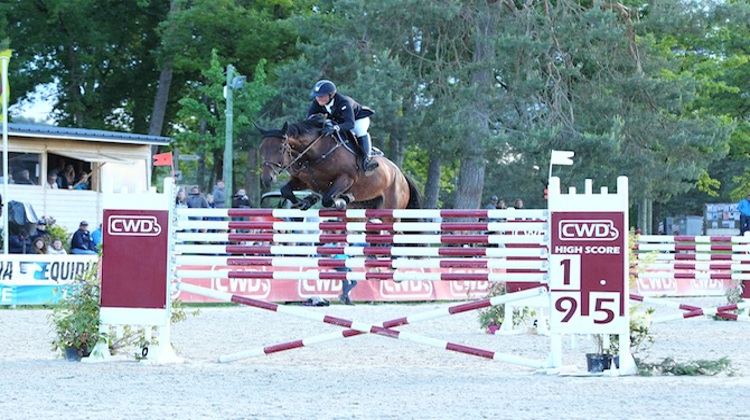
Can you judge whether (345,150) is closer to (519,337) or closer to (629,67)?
(519,337)

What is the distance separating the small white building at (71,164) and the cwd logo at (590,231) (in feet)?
53.7

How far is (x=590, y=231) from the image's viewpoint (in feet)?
30.3

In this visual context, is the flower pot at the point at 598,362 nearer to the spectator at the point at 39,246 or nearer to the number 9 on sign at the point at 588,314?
the number 9 on sign at the point at 588,314

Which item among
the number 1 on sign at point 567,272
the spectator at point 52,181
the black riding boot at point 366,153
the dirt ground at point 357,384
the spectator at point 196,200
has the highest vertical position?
the spectator at point 52,181

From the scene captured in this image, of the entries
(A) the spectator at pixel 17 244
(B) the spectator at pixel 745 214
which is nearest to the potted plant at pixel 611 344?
(A) the spectator at pixel 17 244

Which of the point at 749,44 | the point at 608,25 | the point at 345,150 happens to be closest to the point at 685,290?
the point at 608,25

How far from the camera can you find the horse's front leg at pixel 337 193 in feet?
38.8

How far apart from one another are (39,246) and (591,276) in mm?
13030

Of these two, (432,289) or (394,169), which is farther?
(432,289)

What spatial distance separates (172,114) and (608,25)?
1909 centimetres

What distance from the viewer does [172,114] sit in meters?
43.4

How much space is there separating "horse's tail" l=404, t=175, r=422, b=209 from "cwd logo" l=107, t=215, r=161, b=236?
4.65 metres

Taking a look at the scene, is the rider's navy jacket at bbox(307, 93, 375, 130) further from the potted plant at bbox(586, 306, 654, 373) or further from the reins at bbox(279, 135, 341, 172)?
the potted plant at bbox(586, 306, 654, 373)

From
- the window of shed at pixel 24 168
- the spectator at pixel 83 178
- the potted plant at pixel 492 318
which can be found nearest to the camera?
the potted plant at pixel 492 318
